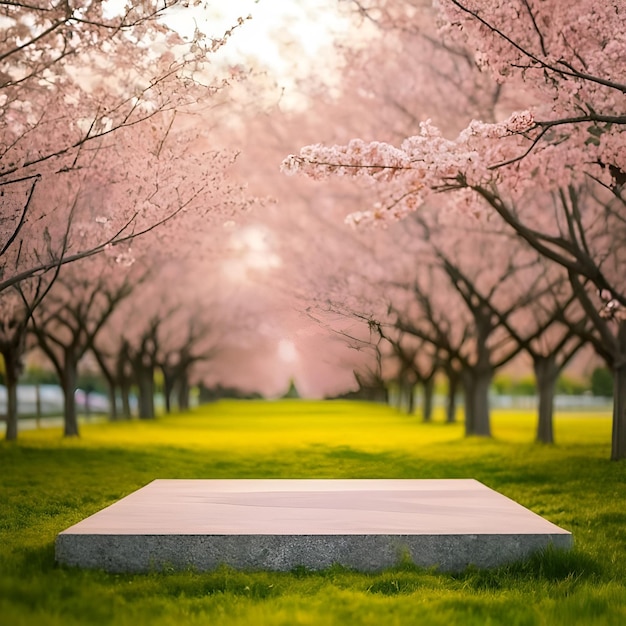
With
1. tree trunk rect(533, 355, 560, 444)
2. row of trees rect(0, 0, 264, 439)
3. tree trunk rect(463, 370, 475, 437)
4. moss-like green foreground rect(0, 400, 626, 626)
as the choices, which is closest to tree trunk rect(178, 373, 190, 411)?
tree trunk rect(463, 370, 475, 437)

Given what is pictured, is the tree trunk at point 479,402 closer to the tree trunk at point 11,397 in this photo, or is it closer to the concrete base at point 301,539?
the tree trunk at point 11,397

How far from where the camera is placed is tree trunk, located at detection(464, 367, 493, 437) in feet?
81.1

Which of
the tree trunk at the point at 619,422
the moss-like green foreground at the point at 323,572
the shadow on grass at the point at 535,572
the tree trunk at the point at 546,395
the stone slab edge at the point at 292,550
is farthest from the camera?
the tree trunk at the point at 546,395

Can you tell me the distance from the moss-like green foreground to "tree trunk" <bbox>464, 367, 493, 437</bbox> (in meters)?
5.60

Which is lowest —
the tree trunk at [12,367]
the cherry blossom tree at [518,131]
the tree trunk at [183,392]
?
the tree trunk at [183,392]

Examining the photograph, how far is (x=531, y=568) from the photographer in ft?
21.8

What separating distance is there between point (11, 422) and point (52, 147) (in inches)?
500

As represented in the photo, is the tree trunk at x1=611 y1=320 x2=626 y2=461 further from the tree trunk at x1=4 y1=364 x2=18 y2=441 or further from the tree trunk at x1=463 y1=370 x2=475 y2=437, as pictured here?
the tree trunk at x1=4 y1=364 x2=18 y2=441

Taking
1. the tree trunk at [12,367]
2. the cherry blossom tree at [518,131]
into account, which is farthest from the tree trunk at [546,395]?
the tree trunk at [12,367]

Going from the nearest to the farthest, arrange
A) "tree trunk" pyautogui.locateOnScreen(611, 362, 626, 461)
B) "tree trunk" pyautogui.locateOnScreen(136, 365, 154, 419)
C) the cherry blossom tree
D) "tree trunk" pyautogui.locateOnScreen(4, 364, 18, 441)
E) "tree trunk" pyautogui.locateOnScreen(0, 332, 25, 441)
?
1. the cherry blossom tree
2. "tree trunk" pyautogui.locateOnScreen(611, 362, 626, 461)
3. "tree trunk" pyautogui.locateOnScreen(0, 332, 25, 441)
4. "tree trunk" pyautogui.locateOnScreen(4, 364, 18, 441)
5. "tree trunk" pyautogui.locateOnScreen(136, 365, 154, 419)

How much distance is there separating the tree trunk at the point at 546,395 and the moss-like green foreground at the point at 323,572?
164 inches

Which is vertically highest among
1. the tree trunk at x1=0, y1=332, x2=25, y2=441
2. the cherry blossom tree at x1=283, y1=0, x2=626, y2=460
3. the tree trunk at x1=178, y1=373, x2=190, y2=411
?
the cherry blossom tree at x1=283, y1=0, x2=626, y2=460

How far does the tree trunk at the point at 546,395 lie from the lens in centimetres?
2303

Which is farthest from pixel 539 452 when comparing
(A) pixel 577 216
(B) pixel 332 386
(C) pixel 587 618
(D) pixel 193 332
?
(D) pixel 193 332
